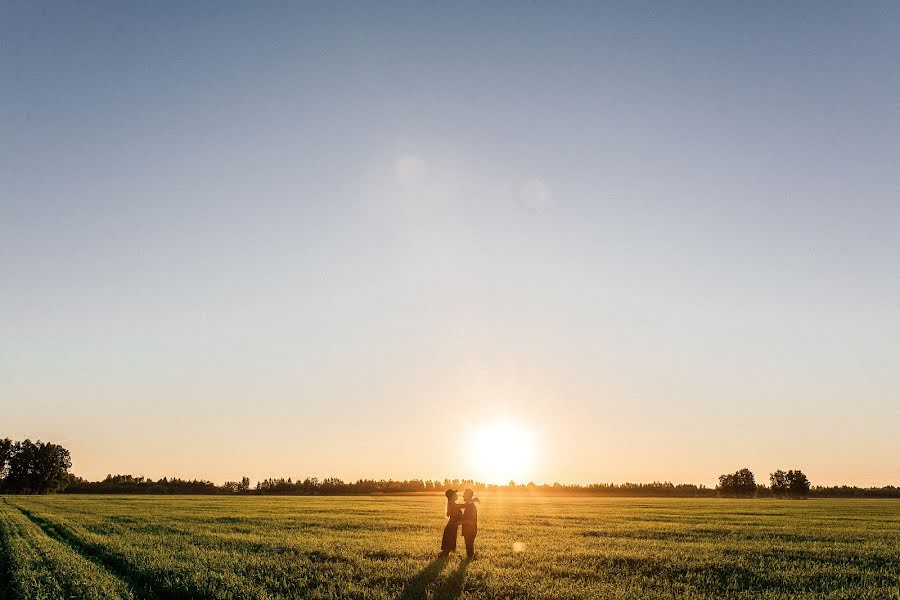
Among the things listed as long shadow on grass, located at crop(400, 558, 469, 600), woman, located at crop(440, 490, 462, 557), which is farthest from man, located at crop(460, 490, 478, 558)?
long shadow on grass, located at crop(400, 558, 469, 600)

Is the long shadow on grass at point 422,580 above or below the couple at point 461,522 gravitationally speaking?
below

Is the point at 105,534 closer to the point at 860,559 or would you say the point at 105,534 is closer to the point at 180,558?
the point at 180,558

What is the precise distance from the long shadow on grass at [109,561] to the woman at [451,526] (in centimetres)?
822

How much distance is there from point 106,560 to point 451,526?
11152 mm

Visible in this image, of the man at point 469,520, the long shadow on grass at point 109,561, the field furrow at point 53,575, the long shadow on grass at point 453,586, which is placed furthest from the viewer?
the man at point 469,520

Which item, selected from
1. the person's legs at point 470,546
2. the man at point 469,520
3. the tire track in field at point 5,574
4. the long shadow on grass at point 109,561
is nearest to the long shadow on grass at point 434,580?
the person's legs at point 470,546

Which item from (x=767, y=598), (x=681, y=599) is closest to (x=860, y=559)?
(x=767, y=598)

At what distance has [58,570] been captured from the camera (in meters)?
17.1

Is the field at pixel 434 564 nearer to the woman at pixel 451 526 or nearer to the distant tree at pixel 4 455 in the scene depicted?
the woman at pixel 451 526

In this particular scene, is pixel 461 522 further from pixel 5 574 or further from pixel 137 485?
pixel 137 485

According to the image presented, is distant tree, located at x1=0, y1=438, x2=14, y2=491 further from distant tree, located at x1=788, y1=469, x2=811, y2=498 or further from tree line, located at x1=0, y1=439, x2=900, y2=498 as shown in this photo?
distant tree, located at x1=788, y1=469, x2=811, y2=498

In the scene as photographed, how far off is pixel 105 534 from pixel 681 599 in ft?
83.7

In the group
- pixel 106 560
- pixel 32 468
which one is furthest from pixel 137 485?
pixel 106 560

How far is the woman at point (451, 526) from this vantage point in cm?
1952
